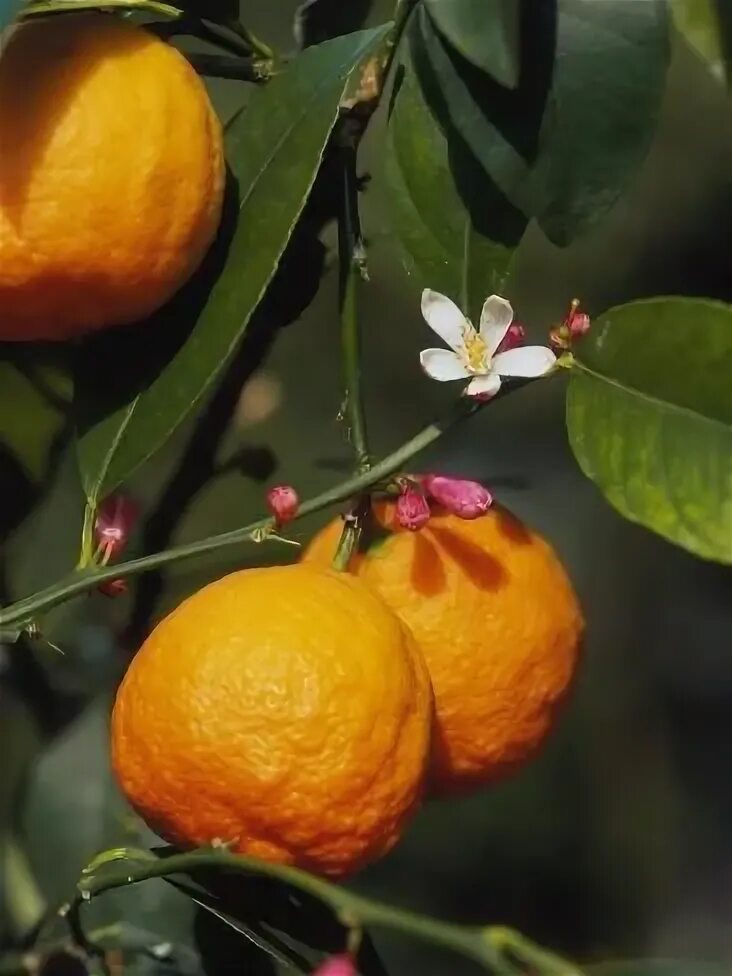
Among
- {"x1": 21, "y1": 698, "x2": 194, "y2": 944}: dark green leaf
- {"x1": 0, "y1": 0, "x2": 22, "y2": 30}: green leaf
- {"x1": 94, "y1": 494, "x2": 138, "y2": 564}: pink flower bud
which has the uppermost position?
{"x1": 0, "y1": 0, "x2": 22, "y2": 30}: green leaf

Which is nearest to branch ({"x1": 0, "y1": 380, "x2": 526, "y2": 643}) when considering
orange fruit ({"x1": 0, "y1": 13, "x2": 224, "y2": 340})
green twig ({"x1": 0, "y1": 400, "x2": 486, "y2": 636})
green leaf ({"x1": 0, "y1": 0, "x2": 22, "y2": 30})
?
green twig ({"x1": 0, "y1": 400, "x2": 486, "y2": 636})

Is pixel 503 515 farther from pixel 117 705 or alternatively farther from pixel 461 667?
pixel 117 705

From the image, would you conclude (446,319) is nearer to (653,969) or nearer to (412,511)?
(412,511)

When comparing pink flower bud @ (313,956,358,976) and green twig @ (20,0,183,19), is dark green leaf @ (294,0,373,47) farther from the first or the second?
pink flower bud @ (313,956,358,976)

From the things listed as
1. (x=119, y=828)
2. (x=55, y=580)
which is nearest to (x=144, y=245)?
(x=55, y=580)

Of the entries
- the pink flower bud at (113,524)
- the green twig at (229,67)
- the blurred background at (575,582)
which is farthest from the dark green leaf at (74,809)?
the green twig at (229,67)

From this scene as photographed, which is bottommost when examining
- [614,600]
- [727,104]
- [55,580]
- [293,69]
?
[614,600]

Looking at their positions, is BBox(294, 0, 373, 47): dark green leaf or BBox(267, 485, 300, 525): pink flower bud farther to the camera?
BBox(294, 0, 373, 47): dark green leaf

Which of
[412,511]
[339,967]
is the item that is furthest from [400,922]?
[412,511]
